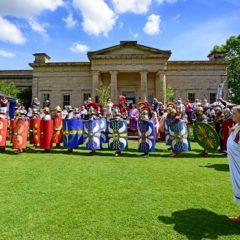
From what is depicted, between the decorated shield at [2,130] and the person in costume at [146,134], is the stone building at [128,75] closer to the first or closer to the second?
the decorated shield at [2,130]

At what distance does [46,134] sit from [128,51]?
32.3m

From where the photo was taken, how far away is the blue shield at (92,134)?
40.0 ft

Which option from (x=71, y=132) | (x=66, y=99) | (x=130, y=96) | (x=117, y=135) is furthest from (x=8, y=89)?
(x=117, y=135)

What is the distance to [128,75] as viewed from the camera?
46.5 m

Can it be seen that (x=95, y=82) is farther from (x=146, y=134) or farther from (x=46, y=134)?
(x=146, y=134)

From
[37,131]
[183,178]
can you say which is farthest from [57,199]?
[37,131]

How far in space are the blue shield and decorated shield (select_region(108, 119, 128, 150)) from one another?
51 cm

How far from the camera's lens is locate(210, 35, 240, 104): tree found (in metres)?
51.9

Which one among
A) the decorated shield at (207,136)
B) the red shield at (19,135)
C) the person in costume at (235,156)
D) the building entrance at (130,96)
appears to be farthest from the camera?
the building entrance at (130,96)

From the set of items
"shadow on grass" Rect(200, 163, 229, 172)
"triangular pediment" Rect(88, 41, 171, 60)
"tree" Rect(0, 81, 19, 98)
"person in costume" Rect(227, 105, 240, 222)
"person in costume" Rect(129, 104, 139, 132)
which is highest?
"triangular pediment" Rect(88, 41, 171, 60)

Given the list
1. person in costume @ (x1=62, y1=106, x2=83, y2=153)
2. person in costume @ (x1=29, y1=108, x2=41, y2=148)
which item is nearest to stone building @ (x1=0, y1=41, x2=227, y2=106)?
person in costume @ (x1=29, y1=108, x2=41, y2=148)

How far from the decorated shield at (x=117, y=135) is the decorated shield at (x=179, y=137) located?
185cm

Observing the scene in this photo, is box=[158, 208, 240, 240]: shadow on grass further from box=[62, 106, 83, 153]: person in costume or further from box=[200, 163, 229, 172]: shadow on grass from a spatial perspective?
box=[62, 106, 83, 153]: person in costume

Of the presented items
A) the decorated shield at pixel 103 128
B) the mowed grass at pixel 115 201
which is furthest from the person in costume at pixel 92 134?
the mowed grass at pixel 115 201
